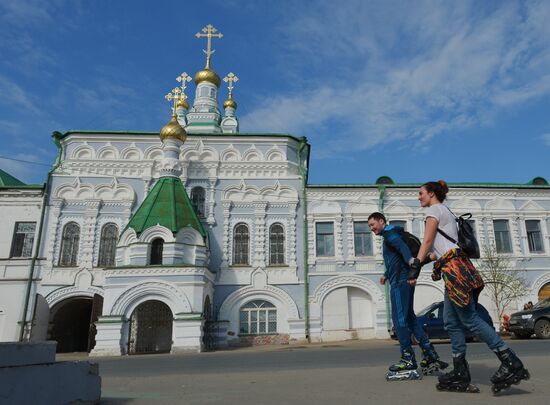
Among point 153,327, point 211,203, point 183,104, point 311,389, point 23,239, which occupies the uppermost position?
point 183,104

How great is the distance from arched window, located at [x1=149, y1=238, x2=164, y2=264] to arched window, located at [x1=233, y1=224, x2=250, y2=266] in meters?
3.62

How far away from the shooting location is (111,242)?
66.0 ft

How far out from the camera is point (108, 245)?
65.8ft

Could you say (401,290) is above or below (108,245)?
below

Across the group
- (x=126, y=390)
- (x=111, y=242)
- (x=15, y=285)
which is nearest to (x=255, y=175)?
(x=111, y=242)

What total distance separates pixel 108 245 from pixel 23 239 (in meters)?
3.61

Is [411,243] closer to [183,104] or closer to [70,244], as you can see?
[70,244]

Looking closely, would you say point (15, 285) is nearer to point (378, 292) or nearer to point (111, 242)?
point (111, 242)

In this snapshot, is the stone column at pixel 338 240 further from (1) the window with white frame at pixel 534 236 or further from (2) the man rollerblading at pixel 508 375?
(2) the man rollerblading at pixel 508 375

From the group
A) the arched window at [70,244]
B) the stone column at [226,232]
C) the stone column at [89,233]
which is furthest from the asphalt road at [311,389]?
the arched window at [70,244]

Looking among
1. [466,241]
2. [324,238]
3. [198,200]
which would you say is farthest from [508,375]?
[198,200]

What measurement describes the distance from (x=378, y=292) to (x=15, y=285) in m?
15.1

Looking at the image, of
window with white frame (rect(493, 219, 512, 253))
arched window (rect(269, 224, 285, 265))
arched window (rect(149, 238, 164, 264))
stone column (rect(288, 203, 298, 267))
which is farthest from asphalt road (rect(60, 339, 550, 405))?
window with white frame (rect(493, 219, 512, 253))

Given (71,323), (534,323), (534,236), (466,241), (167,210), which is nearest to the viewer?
(466,241)
